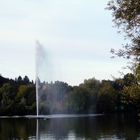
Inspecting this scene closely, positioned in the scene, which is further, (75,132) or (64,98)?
(64,98)

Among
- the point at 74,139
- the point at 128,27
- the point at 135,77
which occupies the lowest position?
the point at 74,139

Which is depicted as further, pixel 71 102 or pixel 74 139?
pixel 71 102

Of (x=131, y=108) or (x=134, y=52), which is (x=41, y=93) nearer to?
(x=131, y=108)

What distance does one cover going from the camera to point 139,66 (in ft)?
30.9

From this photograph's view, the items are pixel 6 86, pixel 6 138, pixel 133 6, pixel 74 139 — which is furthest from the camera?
pixel 6 86

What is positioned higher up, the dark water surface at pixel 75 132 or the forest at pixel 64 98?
the forest at pixel 64 98

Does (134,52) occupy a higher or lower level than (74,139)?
higher

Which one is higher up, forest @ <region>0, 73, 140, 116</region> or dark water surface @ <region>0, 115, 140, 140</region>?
forest @ <region>0, 73, 140, 116</region>

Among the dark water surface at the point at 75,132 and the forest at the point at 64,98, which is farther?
the forest at the point at 64,98

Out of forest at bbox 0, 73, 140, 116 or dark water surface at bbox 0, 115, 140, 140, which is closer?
dark water surface at bbox 0, 115, 140, 140

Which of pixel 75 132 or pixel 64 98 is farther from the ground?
pixel 64 98

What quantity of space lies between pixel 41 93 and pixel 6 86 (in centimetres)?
1321

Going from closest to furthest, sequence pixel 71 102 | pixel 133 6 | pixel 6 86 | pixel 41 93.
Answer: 1. pixel 133 6
2. pixel 71 102
3. pixel 41 93
4. pixel 6 86

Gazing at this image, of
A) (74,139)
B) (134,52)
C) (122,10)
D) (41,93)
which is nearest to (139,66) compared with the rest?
(134,52)
